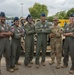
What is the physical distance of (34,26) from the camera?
819 centimetres

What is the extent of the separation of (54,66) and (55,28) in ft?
4.66

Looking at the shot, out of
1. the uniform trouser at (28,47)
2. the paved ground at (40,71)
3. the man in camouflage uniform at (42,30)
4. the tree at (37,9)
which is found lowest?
the paved ground at (40,71)

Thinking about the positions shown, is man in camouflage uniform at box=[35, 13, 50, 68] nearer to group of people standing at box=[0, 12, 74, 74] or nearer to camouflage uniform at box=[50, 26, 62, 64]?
group of people standing at box=[0, 12, 74, 74]

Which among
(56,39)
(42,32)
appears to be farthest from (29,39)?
(56,39)

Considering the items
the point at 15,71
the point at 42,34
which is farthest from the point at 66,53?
the point at 15,71

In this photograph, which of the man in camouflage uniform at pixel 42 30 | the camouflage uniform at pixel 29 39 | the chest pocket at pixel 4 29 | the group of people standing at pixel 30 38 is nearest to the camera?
the chest pocket at pixel 4 29

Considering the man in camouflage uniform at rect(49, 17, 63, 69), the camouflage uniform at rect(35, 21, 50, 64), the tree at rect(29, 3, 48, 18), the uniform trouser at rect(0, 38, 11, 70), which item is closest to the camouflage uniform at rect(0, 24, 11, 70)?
the uniform trouser at rect(0, 38, 11, 70)

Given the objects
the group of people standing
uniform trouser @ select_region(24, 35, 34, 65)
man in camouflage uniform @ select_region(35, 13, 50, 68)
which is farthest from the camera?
uniform trouser @ select_region(24, 35, 34, 65)

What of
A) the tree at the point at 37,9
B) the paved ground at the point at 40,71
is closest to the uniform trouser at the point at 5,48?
the paved ground at the point at 40,71

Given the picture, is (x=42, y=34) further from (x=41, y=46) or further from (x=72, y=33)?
(x=72, y=33)

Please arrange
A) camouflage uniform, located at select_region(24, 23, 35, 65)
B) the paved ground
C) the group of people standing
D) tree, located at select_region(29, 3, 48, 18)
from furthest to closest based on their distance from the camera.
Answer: tree, located at select_region(29, 3, 48, 18), camouflage uniform, located at select_region(24, 23, 35, 65), the paved ground, the group of people standing

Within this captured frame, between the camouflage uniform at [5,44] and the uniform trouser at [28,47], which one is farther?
the uniform trouser at [28,47]

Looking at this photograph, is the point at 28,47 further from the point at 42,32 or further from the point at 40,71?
the point at 40,71

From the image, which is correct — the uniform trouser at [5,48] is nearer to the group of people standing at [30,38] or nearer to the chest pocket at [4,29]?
the group of people standing at [30,38]
